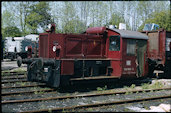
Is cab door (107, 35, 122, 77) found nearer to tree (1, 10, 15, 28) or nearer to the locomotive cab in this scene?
the locomotive cab

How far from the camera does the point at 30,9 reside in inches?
1757

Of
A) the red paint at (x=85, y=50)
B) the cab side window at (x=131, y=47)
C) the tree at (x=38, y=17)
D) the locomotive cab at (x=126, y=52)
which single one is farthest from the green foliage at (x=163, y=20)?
the cab side window at (x=131, y=47)

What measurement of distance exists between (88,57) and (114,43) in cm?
144

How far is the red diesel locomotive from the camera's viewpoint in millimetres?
8570

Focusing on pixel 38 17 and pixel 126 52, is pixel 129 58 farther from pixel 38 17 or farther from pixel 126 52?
pixel 38 17

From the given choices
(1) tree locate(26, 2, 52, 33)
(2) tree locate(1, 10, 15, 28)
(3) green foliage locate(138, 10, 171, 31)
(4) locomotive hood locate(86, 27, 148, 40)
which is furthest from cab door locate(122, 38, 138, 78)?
(2) tree locate(1, 10, 15, 28)

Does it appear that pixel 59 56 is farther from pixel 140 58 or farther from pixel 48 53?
pixel 140 58

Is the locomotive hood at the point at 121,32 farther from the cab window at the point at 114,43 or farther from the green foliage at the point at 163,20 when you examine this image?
the green foliage at the point at 163,20

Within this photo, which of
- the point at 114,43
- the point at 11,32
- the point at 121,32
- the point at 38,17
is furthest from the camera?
the point at 38,17

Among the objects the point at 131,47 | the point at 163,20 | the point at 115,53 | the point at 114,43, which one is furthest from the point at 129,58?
the point at 163,20

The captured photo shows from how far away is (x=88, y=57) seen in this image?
32.2ft

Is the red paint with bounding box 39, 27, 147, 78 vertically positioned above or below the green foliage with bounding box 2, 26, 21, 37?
below

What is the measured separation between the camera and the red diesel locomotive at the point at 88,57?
8.57m

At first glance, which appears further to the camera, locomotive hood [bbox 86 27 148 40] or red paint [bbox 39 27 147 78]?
locomotive hood [bbox 86 27 148 40]
